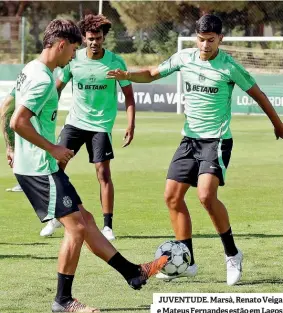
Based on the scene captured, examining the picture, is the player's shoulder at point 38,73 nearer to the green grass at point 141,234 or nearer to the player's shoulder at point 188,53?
the green grass at point 141,234

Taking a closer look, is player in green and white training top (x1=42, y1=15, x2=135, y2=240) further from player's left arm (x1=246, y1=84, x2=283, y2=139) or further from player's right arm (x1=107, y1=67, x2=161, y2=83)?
player's left arm (x1=246, y1=84, x2=283, y2=139)

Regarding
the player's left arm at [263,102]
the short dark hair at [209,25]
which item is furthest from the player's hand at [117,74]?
the player's left arm at [263,102]

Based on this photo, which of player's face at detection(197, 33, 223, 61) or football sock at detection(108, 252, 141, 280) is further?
player's face at detection(197, 33, 223, 61)

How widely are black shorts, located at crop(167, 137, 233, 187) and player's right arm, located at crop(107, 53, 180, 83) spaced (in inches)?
24.8

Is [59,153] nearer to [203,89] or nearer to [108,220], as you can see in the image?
[203,89]

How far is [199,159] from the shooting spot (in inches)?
365

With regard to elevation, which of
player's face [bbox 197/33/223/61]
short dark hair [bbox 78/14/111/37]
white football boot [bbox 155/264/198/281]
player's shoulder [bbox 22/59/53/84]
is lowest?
white football boot [bbox 155/264/198/281]

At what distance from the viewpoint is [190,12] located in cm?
4553

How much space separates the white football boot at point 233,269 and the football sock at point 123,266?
3.54 ft

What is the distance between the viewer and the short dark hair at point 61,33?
24.8 feet

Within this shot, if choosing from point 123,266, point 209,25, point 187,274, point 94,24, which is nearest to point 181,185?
point 187,274

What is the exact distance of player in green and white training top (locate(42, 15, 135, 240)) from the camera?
11594 millimetres

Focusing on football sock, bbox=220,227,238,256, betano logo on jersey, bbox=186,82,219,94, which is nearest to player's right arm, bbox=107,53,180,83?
betano logo on jersey, bbox=186,82,219,94
